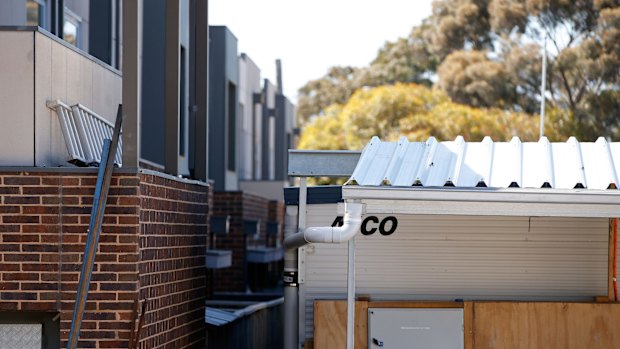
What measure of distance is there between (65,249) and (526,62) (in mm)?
41770

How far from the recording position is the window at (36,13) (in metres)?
15.4

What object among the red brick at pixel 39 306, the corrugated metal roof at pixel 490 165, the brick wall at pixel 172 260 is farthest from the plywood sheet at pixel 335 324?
the red brick at pixel 39 306

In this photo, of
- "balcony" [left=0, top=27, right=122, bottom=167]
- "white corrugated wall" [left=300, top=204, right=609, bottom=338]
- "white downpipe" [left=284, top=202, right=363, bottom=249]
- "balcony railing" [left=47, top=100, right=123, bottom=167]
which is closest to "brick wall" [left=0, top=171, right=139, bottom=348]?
"balcony" [left=0, top=27, right=122, bottom=167]

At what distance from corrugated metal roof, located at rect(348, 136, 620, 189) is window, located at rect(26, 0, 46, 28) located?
18.4 feet

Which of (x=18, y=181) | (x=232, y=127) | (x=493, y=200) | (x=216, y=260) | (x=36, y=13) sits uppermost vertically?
(x=36, y=13)

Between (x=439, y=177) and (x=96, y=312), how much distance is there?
2991 millimetres

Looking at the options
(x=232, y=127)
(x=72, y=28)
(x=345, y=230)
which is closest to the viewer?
(x=345, y=230)

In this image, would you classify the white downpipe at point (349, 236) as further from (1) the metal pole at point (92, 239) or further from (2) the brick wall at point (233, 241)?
(2) the brick wall at point (233, 241)

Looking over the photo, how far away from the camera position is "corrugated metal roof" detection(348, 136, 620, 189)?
10.1 meters

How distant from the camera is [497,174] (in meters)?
10.5

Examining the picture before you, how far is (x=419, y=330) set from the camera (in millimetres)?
12078

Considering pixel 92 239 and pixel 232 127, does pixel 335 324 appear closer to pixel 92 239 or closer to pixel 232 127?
pixel 92 239

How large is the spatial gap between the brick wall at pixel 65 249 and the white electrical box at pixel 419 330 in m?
2.95

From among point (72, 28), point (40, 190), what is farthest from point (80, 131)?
point (72, 28)
